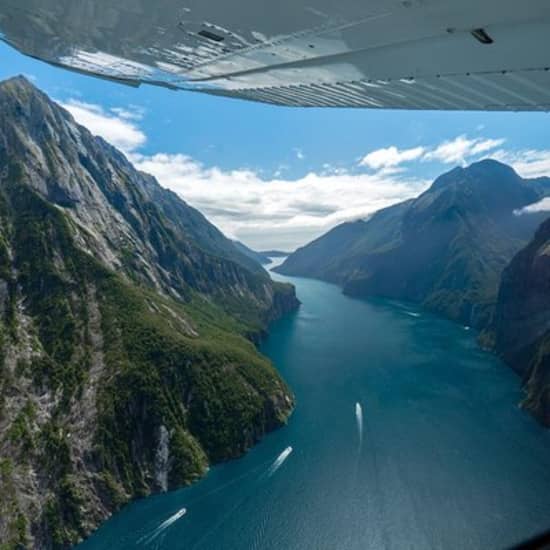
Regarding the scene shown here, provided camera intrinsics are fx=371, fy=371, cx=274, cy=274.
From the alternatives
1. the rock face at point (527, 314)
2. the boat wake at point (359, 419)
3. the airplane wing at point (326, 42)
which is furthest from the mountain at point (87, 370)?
the airplane wing at point (326, 42)

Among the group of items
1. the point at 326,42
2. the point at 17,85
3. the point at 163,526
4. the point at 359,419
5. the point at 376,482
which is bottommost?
the point at 163,526

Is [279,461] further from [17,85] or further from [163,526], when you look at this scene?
[17,85]

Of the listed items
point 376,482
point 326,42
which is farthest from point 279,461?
point 326,42

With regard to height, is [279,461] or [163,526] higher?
[279,461]

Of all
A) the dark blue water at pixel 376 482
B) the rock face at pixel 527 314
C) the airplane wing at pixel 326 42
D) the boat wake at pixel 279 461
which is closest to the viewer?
the airplane wing at pixel 326 42

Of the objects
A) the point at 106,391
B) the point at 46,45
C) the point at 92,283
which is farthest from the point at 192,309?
the point at 46,45

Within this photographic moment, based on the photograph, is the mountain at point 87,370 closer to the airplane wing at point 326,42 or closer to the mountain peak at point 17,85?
the mountain peak at point 17,85

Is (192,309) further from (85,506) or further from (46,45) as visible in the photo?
(46,45)
